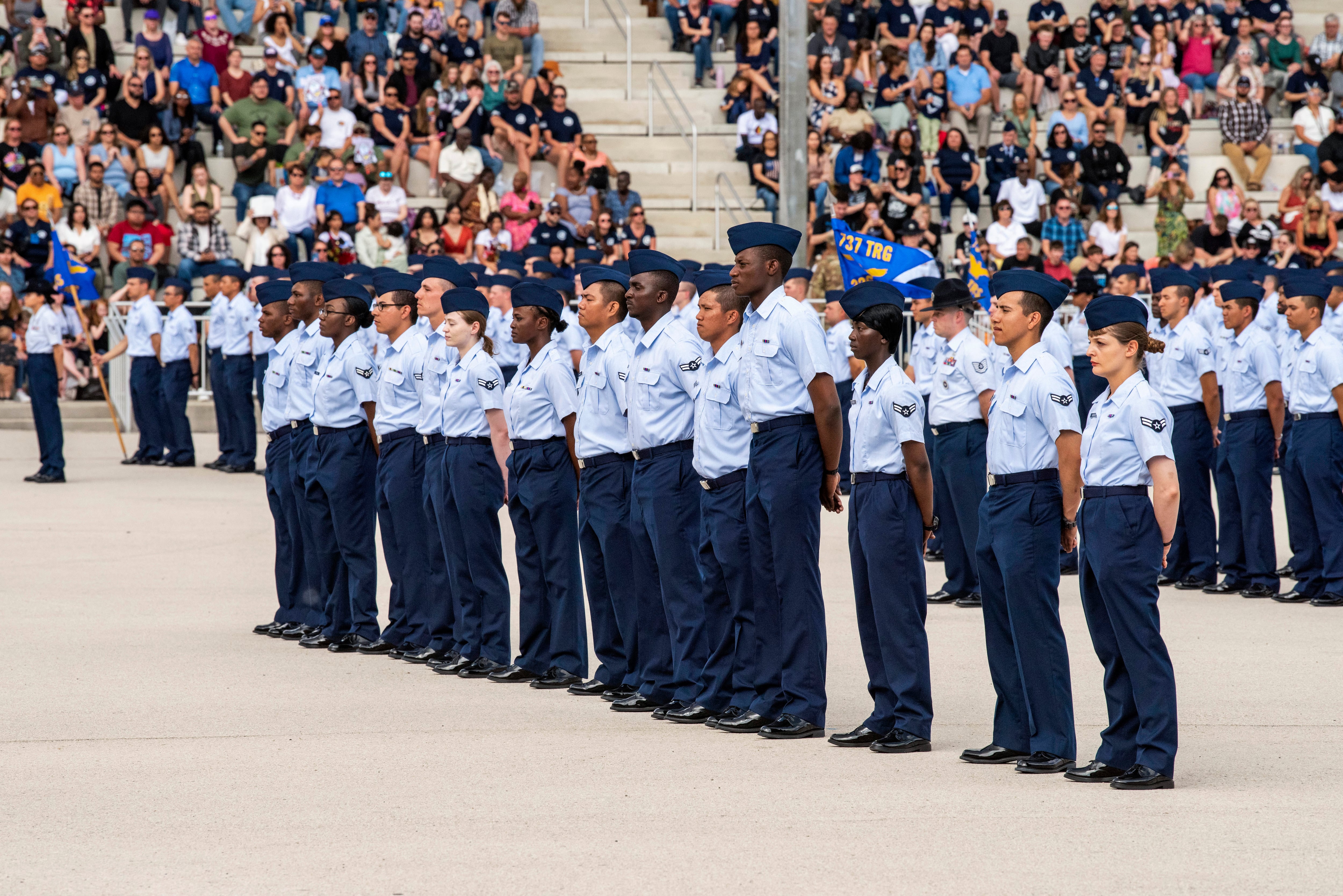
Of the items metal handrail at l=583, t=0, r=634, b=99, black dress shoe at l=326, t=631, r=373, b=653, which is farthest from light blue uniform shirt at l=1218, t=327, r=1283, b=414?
metal handrail at l=583, t=0, r=634, b=99

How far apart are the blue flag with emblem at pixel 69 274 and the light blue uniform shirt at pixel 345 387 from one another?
10.3m

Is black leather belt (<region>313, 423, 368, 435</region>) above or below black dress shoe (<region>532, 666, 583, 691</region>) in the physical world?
above

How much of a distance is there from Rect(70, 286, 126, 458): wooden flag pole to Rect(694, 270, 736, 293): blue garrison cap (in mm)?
12774

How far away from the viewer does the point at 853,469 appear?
7.91 m

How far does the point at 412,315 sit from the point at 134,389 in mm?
10633

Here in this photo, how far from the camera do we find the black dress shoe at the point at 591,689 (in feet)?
30.1

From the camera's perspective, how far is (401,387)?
10.2 meters

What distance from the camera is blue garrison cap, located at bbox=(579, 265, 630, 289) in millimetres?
9164

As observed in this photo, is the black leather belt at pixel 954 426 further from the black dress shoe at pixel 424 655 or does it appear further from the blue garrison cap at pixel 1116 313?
the blue garrison cap at pixel 1116 313

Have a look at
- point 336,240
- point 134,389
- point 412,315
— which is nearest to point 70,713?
point 412,315

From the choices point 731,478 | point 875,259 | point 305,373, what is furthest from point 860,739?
point 875,259

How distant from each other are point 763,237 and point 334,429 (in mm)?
3539

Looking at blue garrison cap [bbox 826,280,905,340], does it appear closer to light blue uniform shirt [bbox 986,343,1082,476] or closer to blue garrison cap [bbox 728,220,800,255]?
blue garrison cap [bbox 728,220,800,255]

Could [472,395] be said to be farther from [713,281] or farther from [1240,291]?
[1240,291]
